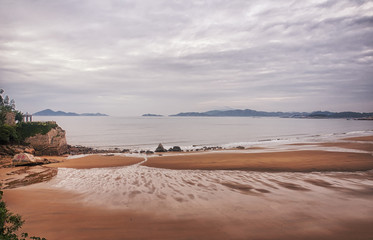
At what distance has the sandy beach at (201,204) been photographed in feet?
23.5

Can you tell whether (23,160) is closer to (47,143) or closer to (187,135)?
(47,143)

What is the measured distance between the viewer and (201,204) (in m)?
9.52

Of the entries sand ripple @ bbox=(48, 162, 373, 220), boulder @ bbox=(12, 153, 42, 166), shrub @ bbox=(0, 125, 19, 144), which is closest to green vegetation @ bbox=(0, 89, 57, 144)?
shrub @ bbox=(0, 125, 19, 144)

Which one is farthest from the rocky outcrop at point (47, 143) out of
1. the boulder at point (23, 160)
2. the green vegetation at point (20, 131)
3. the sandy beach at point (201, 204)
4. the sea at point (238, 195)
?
the sandy beach at point (201, 204)

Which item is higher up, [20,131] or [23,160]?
[20,131]

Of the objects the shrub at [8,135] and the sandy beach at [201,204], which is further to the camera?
the shrub at [8,135]

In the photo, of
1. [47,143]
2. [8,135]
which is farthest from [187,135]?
[8,135]

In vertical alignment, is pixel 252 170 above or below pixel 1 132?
below

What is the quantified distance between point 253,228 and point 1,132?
95.1ft

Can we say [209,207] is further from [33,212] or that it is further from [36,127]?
[36,127]

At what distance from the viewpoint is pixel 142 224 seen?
7.65m

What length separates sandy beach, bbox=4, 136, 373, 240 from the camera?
7.15m

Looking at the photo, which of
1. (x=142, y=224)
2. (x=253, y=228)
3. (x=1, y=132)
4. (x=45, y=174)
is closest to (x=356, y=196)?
(x=253, y=228)

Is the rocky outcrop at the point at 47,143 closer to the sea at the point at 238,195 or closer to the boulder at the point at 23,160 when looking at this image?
the boulder at the point at 23,160
